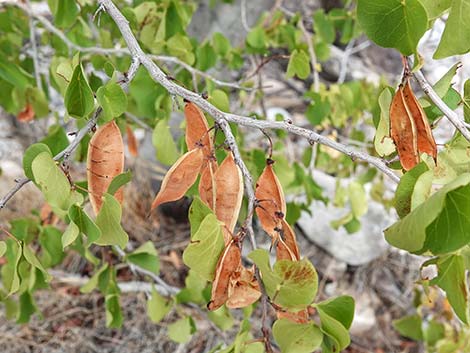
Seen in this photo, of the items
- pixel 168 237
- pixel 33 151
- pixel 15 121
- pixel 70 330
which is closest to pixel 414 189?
pixel 33 151

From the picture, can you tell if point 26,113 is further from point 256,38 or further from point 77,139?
point 77,139

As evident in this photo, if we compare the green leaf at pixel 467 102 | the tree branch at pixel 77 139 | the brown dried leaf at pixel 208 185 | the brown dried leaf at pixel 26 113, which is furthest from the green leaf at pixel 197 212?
the brown dried leaf at pixel 26 113

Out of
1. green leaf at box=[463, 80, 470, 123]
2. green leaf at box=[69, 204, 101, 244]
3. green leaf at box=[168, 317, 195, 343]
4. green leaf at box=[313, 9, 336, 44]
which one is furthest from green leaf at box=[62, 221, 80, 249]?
green leaf at box=[313, 9, 336, 44]

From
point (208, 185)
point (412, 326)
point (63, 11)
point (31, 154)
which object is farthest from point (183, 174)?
point (412, 326)

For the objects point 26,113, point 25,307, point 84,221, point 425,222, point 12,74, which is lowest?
point 25,307

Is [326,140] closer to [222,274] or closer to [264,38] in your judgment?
[222,274]

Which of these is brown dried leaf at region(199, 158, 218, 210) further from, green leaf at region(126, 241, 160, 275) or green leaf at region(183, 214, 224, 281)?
Answer: green leaf at region(126, 241, 160, 275)
